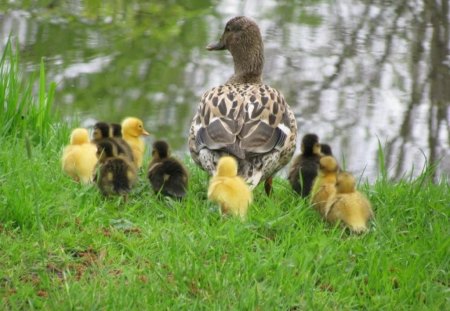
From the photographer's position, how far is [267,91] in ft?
21.6

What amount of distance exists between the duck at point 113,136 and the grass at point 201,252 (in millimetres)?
279

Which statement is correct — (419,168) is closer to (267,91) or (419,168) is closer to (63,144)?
(267,91)

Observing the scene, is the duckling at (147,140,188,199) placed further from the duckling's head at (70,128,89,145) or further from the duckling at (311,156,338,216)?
the duckling at (311,156,338,216)

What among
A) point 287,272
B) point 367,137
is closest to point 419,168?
point 367,137

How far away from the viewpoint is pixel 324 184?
5.75 meters

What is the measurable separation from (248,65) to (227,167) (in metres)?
2.09

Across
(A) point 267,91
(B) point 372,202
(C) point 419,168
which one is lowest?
(C) point 419,168

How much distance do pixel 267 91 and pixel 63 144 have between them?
1.56 metres

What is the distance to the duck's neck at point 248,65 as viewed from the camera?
7.54 m

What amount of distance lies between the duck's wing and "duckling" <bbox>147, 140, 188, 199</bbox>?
0.83ft

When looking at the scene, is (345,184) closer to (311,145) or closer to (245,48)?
(311,145)

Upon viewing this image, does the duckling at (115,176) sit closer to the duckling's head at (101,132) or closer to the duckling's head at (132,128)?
the duckling's head at (101,132)

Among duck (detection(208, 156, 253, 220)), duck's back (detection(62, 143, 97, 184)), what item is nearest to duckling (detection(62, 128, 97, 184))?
duck's back (detection(62, 143, 97, 184))

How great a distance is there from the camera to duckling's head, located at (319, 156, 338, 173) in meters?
5.79
